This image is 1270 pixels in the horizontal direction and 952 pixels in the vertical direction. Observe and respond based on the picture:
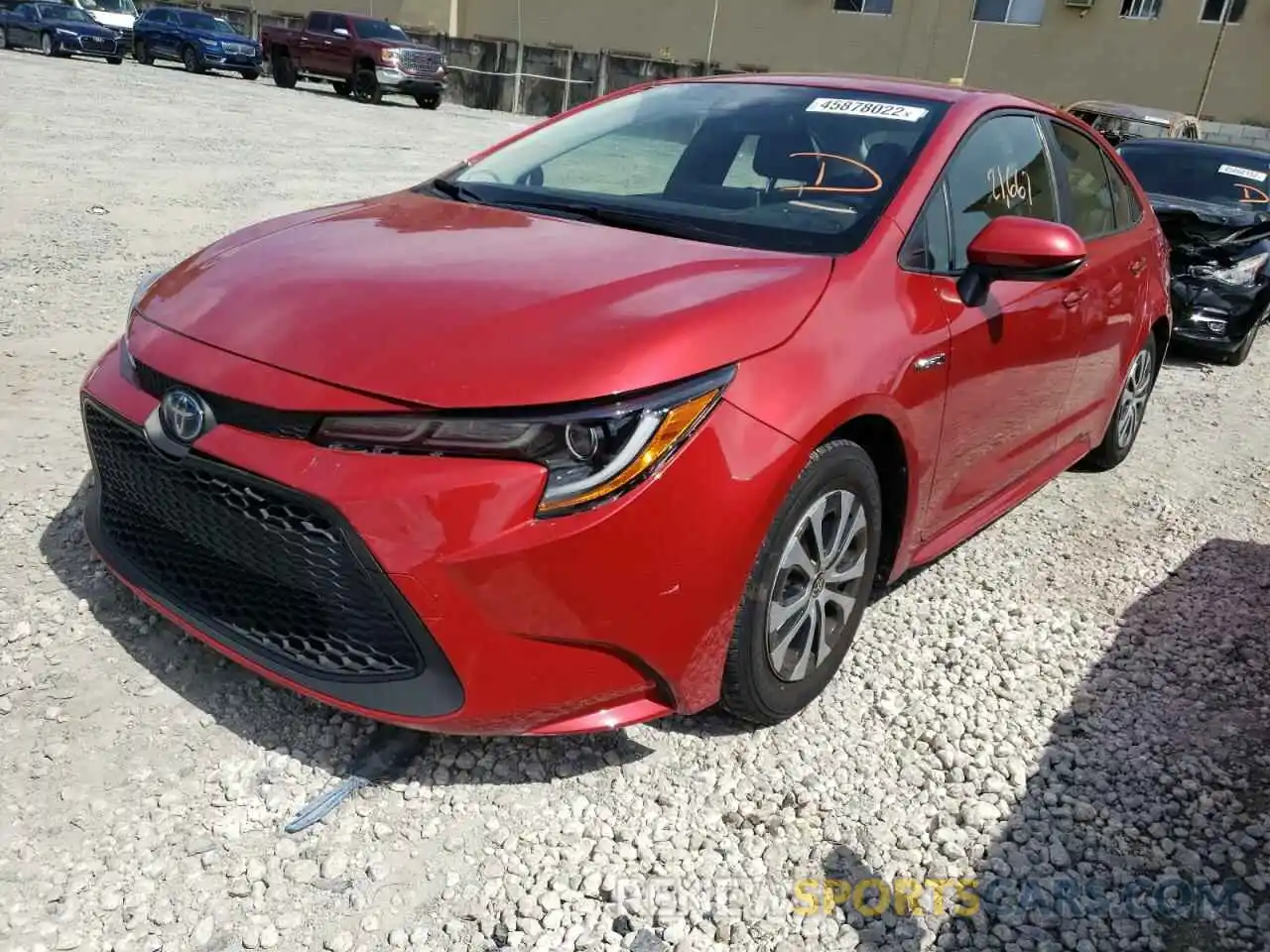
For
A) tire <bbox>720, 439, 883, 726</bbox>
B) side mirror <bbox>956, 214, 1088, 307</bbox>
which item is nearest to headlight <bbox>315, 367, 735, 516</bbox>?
tire <bbox>720, 439, 883, 726</bbox>

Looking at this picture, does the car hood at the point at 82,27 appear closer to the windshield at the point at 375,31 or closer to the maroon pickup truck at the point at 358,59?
the maroon pickup truck at the point at 358,59

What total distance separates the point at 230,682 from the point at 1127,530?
11.3 feet

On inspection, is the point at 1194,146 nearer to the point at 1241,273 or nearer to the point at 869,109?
the point at 1241,273

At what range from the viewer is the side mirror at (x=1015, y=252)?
9.16 feet

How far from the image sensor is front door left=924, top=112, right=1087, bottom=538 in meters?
2.96

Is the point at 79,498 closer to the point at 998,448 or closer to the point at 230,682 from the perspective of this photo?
the point at 230,682

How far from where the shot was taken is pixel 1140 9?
29328 mm

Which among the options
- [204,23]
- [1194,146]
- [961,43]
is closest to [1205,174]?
[1194,146]

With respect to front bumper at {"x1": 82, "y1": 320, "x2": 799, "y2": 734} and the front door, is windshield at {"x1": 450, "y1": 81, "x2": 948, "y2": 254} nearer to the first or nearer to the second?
the front door

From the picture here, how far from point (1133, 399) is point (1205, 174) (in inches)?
164

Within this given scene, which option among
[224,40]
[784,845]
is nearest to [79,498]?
[784,845]

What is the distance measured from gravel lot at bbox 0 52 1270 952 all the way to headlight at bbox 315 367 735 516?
0.82 m

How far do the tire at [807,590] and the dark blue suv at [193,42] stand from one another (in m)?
28.6

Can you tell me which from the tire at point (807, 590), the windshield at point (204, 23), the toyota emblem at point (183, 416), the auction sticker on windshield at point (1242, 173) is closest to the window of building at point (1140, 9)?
the windshield at point (204, 23)
